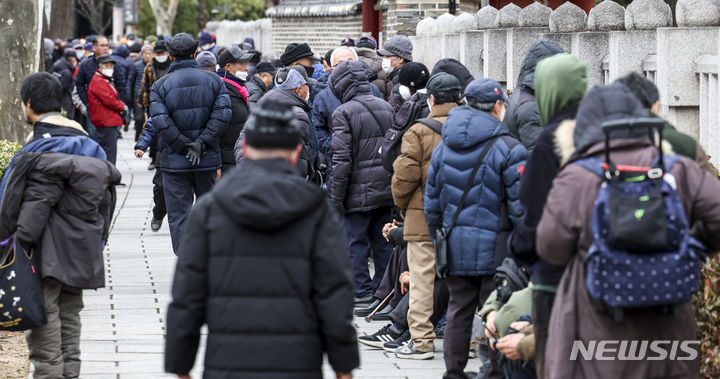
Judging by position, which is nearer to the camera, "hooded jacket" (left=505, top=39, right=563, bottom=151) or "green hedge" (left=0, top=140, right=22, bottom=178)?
"hooded jacket" (left=505, top=39, right=563, bottom=151)

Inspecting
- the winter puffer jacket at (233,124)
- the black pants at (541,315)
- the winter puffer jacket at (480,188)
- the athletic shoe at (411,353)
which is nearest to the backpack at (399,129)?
the athletic shoe at (411,353)

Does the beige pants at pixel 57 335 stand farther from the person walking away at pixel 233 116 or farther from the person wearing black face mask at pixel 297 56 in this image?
the person wearing black face mask at pixel 297 56

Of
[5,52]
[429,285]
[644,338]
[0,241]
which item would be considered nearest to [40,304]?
[0,241]

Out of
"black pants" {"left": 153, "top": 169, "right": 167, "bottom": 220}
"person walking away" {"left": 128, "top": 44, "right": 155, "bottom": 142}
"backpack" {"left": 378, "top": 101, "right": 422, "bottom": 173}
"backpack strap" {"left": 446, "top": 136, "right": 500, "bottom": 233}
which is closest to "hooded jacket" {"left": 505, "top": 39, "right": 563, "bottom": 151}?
"backpack strap" {"left": 446, "top": 136, "right": 500, "bottom": 233}

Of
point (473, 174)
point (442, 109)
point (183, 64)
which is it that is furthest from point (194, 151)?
point (473, 174)

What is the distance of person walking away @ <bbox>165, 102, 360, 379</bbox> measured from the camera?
4.21m

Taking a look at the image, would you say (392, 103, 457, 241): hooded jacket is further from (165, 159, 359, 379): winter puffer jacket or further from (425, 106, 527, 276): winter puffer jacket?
(165, 159, 359, 379): winter puffer jacket

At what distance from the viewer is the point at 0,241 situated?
639 centimetres

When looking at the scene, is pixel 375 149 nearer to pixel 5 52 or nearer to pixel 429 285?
pixel 429 285

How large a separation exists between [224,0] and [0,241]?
63.1 m

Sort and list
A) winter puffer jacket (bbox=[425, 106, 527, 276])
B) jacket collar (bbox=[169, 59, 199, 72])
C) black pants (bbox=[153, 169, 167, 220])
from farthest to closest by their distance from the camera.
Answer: black pants (bbox=[153, 169, 167, 220]) → jacket collar (bbox=[169, 59, 199, 72]) → winter puffer jacket (bbox=[425, 106, 527, 276])

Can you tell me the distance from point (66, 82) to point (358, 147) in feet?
38.5

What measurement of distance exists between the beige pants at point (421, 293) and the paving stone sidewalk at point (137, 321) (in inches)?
6.2

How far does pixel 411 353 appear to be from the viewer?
7.93 meters
